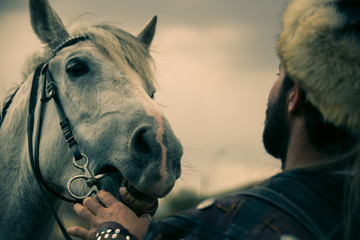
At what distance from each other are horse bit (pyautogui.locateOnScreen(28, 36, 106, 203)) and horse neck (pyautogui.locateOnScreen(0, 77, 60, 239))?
0.08 meters

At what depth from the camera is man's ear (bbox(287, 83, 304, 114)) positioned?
5.25 ft

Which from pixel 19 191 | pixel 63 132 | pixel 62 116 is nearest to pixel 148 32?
pixel 62 116

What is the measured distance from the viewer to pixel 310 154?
1.58 metres

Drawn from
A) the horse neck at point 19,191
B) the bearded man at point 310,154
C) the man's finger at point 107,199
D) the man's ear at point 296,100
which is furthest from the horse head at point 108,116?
the man's ear at point 296,100

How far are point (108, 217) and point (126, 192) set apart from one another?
538 mm

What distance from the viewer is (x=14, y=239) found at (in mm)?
2682

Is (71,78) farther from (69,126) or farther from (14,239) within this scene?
(14,239)

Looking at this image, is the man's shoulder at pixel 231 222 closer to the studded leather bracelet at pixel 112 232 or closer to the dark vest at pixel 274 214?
the dark vest at pixel 274 214

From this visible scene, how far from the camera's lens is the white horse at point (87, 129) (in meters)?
2.36

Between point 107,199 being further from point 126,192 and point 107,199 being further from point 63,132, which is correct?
point 63,132

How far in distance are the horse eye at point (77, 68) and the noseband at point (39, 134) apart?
0.61ft

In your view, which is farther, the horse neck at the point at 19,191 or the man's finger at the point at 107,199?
the horse neck at the point at 19,191

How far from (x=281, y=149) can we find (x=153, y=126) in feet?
2.92

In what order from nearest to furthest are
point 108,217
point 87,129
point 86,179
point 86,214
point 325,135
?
point 325,135 < point 108,217 < point 86,214 < point 86,179 < point 87,129
